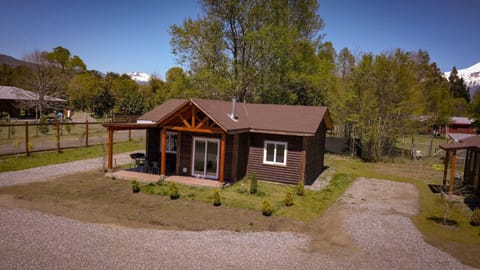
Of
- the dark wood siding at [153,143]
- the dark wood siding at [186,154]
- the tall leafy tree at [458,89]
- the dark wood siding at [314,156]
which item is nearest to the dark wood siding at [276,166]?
the dark wood siding at [314,156]

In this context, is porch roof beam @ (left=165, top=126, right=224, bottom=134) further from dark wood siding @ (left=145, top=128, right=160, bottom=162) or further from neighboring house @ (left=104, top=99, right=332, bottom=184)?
dark wood siding @ (left=145, top=128, right=160, bottom=162)

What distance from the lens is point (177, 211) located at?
1209 centimetres

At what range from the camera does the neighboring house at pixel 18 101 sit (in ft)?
142

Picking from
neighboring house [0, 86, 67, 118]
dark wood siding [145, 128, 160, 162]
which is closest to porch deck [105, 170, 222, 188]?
dark wood siding [145, 128, 160, 162]

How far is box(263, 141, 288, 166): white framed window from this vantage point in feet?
56.9

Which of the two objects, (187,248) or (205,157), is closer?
(187,248)

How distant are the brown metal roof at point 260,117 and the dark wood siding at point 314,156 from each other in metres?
0.91

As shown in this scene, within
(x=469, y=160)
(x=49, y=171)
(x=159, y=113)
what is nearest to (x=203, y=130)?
(x=159, y=113)

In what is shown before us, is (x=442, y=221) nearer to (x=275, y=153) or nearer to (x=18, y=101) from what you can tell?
(x=275, y=153)

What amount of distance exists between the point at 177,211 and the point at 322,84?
2195 centimetres

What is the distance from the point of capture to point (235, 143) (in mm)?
16766

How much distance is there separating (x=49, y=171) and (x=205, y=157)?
781cm

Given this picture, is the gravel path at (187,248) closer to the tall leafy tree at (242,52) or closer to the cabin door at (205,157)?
the cabin door at (205,157)

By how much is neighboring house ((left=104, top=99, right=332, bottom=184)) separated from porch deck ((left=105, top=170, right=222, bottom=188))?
0.51m
